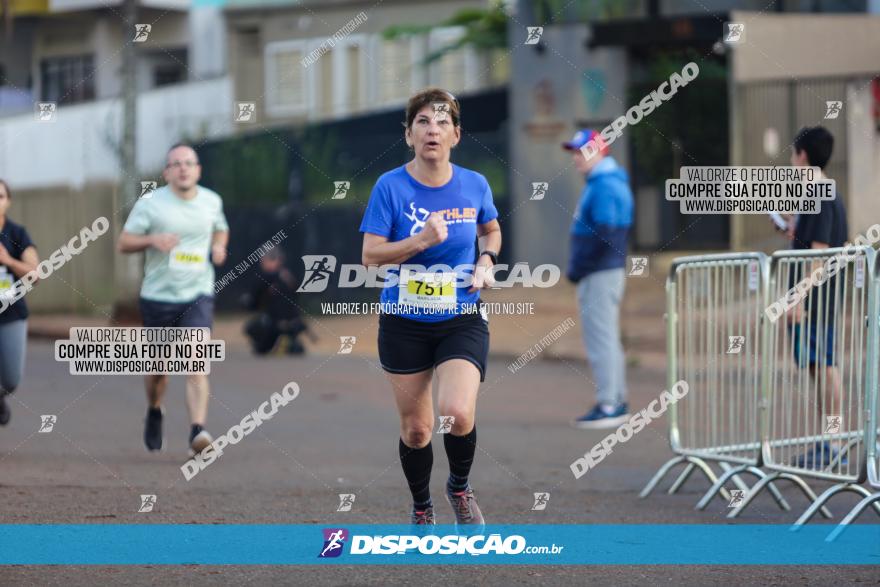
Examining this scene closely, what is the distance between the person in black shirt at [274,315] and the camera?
58.1 feet

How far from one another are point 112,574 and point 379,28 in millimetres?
26033

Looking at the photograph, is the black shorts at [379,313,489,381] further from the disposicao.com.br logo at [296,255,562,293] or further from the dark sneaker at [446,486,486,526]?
the disposicao.com.br logo at [296,255,562,293]

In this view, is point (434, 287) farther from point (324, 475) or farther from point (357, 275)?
point (357, 275)

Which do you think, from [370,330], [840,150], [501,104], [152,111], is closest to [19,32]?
[152,111]

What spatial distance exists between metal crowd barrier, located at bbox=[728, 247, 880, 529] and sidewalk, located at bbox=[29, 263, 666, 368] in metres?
7.60

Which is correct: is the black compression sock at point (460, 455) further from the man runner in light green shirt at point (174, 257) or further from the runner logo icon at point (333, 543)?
the man runner in light green shirt at point (174, 257)

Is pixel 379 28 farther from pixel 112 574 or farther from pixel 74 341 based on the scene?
pixel 112 574

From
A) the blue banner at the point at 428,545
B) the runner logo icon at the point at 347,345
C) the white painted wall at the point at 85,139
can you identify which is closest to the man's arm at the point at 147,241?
the blue banner at the point at 428,545

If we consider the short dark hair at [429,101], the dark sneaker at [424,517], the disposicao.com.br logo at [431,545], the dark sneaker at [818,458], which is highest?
the short dark hair at [429,101]

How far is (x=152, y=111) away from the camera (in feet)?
97.4

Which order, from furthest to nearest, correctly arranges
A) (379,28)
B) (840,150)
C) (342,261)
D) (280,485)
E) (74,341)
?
(379,28)
(342,261)
(840,150)
(74,341)
(280,485)

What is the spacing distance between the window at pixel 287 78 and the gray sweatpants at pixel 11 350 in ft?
72.9

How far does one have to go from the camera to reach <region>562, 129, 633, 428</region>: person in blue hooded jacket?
1142 centimetres

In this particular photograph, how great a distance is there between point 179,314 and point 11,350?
3.64 ft
